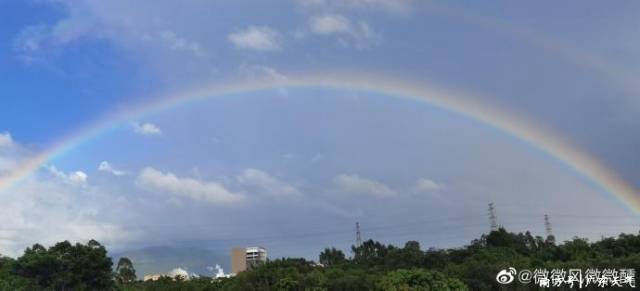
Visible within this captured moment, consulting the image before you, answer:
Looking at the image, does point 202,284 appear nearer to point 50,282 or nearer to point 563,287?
point 50,282

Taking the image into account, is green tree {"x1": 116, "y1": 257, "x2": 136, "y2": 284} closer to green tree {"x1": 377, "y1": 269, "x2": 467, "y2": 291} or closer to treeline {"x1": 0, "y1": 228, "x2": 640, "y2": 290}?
treeline {"x1": 0, "y1": 228, "x2": 640, "y2": 290}

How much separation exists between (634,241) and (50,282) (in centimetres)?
5447

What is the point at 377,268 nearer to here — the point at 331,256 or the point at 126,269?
the point at 331,256

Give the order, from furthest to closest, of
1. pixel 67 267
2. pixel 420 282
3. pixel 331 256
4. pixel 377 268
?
pixel 331 256
pixel 377 268
pixel 67 267
pixel 420 282

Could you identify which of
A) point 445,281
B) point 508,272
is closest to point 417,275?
point 445,281

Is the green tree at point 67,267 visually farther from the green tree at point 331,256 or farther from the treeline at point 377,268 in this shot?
the green tree at point 331,256

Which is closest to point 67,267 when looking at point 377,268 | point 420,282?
point 377,268

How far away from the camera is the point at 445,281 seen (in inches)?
1125

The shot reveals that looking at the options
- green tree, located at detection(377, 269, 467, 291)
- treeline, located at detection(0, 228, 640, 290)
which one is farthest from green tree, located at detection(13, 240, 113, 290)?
green tree, located at detection(377, 269, 467, 291)

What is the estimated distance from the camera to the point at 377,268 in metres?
56.3

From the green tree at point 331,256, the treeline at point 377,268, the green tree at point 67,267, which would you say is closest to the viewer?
the treeline at point 377,268

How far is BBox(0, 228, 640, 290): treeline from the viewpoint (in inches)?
1401

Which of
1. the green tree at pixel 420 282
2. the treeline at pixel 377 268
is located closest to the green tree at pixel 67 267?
the treeline at pixel 377 268

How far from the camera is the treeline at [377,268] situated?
35.6 metres
